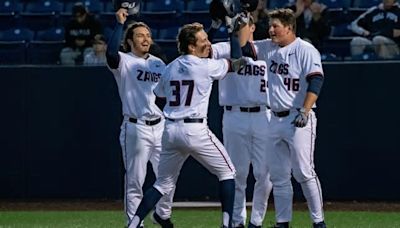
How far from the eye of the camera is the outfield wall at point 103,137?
14359 mm

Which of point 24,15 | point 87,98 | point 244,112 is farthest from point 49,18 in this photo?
point 244,112

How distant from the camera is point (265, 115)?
10.7 m

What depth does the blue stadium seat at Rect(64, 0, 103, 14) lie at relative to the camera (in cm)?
1711

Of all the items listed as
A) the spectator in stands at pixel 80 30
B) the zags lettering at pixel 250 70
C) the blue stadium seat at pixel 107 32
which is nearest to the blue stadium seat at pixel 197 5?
the blue stadium seat at pixel 107 32

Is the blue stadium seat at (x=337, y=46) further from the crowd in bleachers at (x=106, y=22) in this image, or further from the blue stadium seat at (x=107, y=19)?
the blue stadium seat at (x=107, y=19)

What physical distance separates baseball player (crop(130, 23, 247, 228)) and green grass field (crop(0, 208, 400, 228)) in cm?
217

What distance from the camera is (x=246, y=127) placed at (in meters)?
10.6

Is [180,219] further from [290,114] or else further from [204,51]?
[204,51]

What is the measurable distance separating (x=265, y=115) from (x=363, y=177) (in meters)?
4.06

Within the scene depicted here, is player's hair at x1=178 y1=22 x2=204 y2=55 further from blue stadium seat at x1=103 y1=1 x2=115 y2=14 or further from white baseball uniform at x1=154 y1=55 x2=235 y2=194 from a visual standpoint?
blue stadium seat at x1=103 y1=1 x2=115 y2=14

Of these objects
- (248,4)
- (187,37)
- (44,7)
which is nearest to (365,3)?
(44,7)

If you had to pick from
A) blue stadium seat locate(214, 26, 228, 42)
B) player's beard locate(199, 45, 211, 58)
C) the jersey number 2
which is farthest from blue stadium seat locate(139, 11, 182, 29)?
the jersey number 2

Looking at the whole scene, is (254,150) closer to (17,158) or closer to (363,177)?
(363,177)

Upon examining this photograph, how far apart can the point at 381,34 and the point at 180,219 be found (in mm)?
3644
